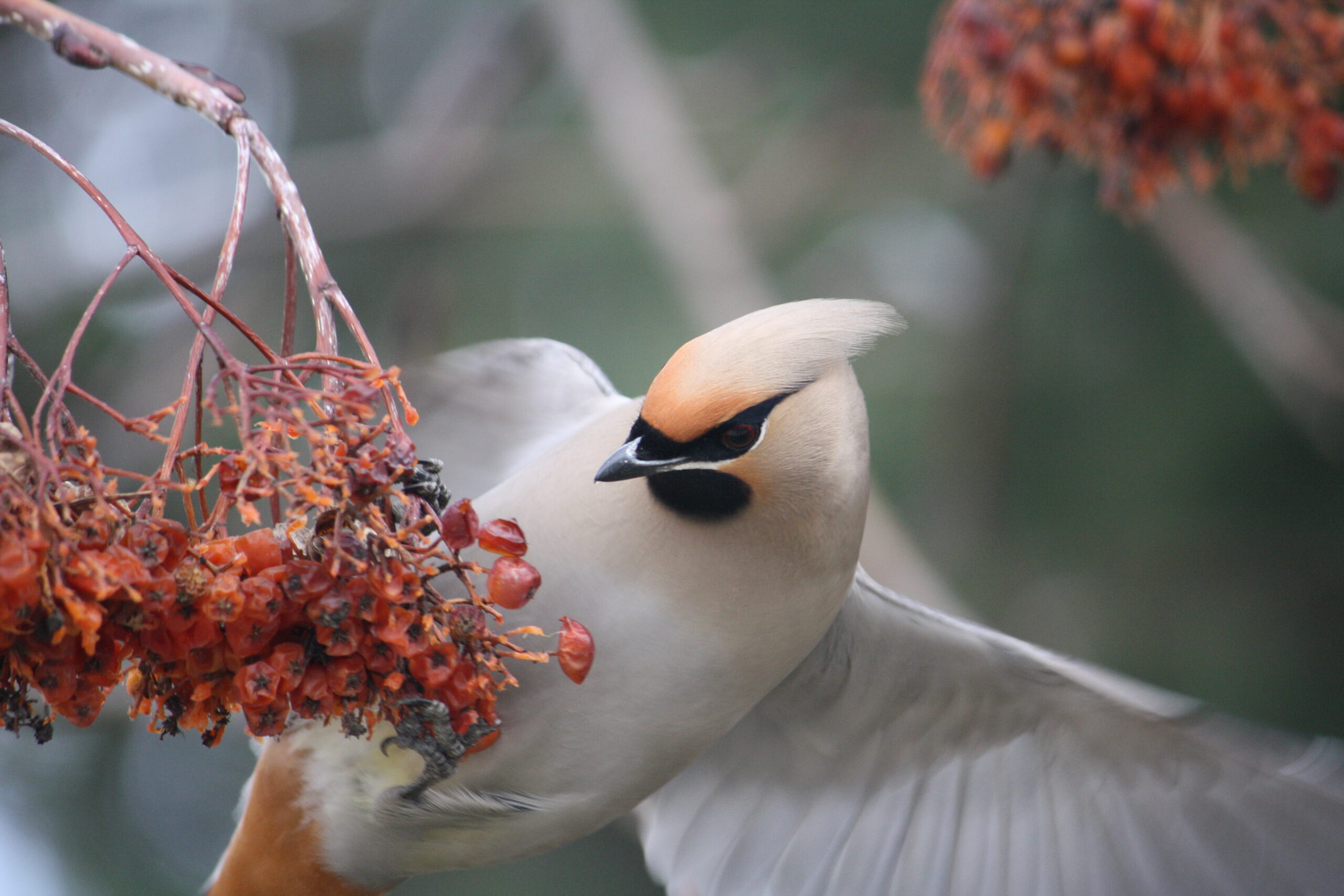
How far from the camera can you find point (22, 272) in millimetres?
4348

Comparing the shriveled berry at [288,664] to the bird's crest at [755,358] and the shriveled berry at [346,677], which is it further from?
the bird's crest at [755,358]

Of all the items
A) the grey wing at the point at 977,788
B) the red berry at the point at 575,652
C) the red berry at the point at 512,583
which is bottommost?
the grey wing at the point at 977,788

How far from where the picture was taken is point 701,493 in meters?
1.96

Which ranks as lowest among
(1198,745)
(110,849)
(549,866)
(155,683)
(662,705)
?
(549,866)

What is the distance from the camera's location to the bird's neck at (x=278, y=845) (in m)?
2.28

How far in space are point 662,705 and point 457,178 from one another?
9.91ft

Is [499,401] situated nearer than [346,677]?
No

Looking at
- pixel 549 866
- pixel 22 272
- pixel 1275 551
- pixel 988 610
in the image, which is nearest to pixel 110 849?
pixel 549 866

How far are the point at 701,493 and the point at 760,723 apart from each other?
903 millimetres

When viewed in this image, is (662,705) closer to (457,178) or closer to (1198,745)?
(1198,745)

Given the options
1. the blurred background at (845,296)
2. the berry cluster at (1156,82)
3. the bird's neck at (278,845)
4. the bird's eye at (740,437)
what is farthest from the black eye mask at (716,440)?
the blurred background at (845,296)

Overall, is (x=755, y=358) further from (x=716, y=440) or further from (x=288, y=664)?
(x=288, y=664)

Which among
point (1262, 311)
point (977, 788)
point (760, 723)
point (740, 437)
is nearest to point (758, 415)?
point (740, 437)

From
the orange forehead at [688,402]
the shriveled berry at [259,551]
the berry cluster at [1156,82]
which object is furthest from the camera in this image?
the berry cluster at [1156,82]
